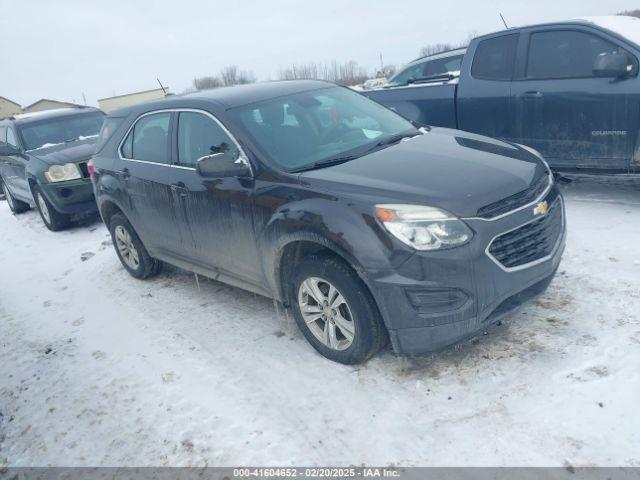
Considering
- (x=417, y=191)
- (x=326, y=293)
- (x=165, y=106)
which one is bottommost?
(x=326, y=293)

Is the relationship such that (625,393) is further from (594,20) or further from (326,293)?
(594,20)

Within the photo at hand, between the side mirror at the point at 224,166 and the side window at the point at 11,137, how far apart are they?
22.8 ft

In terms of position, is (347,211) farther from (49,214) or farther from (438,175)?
(49,214)

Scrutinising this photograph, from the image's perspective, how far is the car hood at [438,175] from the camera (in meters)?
3.00

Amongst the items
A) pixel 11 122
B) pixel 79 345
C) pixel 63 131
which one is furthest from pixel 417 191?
pixel 11 122

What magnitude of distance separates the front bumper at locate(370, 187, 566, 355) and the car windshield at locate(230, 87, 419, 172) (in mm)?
1080

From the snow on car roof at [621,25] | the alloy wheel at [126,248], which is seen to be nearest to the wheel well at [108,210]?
the alloy wheel at [126,248]

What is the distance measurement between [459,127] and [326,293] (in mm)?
4039

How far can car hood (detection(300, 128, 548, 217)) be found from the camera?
300cm

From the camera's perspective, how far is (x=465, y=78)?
255 inches

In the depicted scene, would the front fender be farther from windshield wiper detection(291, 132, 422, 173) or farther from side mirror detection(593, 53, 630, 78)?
side mirror detection(593, 53, 630, 78)

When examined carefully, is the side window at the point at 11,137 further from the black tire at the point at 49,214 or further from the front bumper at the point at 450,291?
the front bumper at the point at 450,291

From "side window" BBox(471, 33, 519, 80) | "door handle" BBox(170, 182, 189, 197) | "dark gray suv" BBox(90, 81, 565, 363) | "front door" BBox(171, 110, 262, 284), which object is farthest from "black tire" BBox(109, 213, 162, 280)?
"side window" BBox(471, 33, 519, 80)

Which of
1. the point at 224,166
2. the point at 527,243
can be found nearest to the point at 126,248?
the point at 224,166
